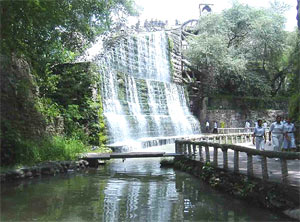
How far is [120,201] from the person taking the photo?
8.13 m

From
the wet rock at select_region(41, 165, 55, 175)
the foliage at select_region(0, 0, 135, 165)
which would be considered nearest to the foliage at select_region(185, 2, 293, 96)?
the foliage at select_region(0, 0, 135, 165)

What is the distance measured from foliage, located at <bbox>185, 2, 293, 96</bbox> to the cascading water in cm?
418

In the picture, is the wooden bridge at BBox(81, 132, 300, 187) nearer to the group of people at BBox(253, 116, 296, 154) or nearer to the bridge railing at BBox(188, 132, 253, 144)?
the group of people at BBox(253, 116, 296, 154)

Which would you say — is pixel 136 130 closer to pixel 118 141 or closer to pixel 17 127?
pixel 118 141

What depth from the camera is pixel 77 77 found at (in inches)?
Result: 752

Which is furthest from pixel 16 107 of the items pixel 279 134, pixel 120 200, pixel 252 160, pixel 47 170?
pixel 279 134

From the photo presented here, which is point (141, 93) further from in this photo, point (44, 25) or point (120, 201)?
point (120, 201)

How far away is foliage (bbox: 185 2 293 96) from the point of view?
3459cm

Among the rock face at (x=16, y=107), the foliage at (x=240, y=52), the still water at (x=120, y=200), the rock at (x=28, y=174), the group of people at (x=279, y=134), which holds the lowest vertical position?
the still water at (x=120, y=200)

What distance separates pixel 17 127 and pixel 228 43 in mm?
30893

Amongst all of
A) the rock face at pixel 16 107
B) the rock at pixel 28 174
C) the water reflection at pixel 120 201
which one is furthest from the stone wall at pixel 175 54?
the rock at pixel 28 174

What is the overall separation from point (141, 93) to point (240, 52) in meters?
15.9

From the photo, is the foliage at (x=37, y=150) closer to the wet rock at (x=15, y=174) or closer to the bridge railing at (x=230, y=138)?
the wet rock at (x=15, y=174)

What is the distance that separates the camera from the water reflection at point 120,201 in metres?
6.82
